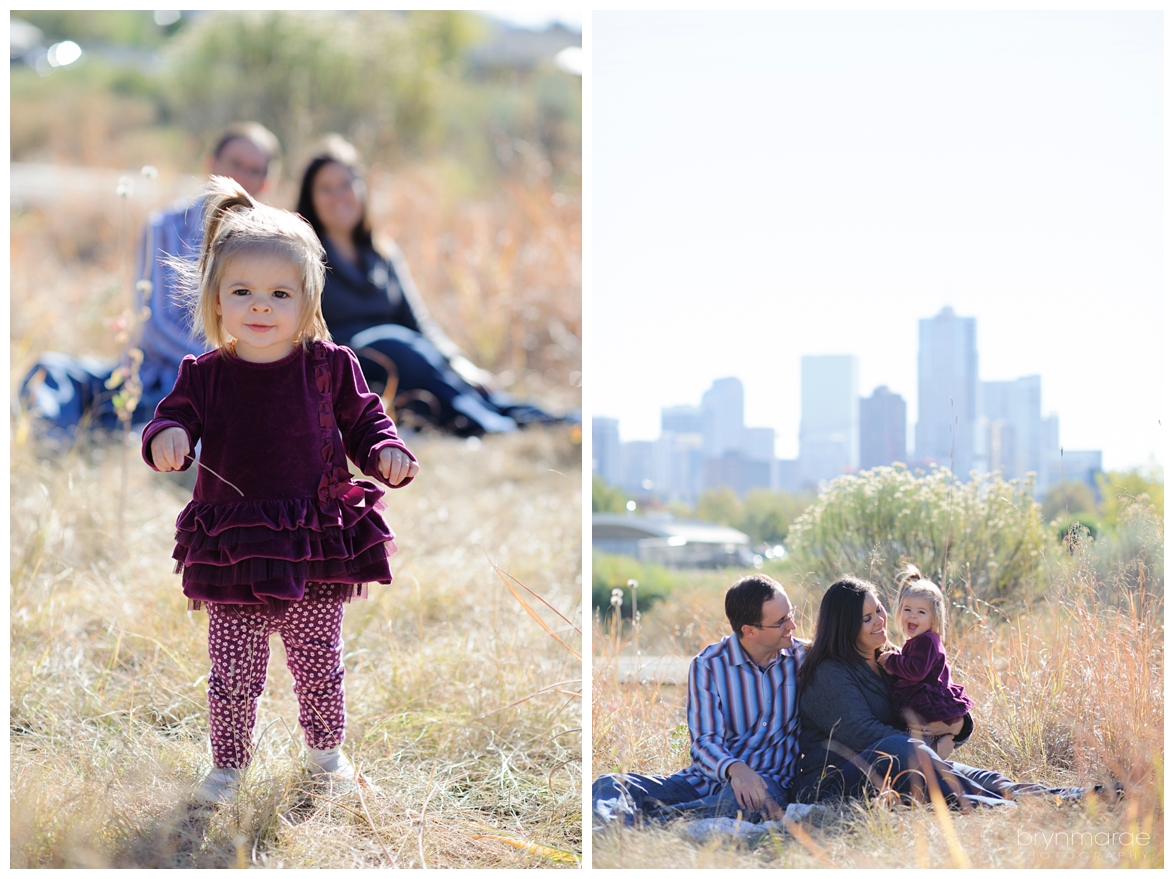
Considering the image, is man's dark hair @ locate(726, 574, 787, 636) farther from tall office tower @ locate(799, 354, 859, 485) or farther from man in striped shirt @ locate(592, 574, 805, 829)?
tall office tower @ locate(799, 354, 859, 485)

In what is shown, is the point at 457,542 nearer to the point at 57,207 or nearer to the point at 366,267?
the point at 366,267

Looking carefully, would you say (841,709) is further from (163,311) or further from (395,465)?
(163,311)

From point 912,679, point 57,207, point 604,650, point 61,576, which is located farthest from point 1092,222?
point 57,207

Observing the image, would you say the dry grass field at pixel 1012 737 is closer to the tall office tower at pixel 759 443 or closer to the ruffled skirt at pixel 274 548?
the tall office tower at pixel 759 443

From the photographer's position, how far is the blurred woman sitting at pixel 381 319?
399 centimetres

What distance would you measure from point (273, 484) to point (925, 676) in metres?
1.17

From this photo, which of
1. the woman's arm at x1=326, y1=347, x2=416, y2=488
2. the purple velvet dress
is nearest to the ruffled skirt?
the purple velvet dress

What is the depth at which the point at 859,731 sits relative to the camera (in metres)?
1.75

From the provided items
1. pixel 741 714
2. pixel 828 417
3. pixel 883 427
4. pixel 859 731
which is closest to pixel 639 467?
pixel 828 417

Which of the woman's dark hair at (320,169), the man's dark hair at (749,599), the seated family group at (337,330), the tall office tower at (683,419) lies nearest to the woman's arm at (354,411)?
the man's dark hair at (749,599)

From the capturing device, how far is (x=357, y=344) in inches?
162

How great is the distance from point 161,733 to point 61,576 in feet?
1.96

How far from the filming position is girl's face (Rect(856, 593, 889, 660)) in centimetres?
180

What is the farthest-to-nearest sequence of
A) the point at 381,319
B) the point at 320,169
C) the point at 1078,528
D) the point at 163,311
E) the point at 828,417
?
the point at 381,319 < the point at 320,169 < the point at 163,311 < the point at 828,417 < the point at 1078,528
